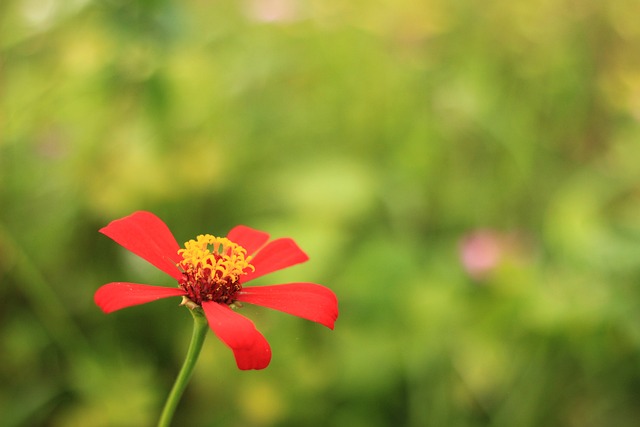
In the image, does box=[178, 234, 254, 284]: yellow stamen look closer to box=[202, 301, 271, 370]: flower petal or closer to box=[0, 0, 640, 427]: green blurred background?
box=[202, 301, 271, 370]: flower petal

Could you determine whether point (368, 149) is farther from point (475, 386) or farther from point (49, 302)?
point (49, 302)

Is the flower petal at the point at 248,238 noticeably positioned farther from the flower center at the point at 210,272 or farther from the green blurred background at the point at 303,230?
the green blurred background at the point at 303,230

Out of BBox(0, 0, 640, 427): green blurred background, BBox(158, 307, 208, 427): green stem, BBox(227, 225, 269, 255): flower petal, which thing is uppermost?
BBox(0, 0, 640, 427): green blurred background

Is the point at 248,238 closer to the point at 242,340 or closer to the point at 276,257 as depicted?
the point at 276,257

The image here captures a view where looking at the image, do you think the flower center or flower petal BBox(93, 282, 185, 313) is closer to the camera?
flower petal BBox(93, 282, 185, 313)

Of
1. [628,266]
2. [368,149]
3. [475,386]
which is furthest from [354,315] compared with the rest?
[368,149]

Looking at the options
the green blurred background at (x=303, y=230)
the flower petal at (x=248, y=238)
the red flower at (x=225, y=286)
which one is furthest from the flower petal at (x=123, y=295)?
the green blurred background at (x=303, y=230)

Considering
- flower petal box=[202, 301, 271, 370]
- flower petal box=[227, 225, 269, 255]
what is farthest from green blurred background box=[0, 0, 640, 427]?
flower petal box=[202, 301, 271, 370]
